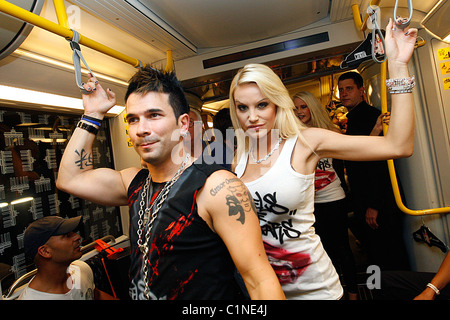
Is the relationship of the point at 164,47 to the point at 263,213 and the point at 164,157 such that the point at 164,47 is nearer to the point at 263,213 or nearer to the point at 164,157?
the point at 164,157

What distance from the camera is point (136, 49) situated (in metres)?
2.64

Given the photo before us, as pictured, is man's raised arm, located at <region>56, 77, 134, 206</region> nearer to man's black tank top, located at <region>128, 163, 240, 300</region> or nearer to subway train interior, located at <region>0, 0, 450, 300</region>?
subway train interior, located at <region>0, 0, 450, 300</region>

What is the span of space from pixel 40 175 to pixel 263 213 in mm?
2178

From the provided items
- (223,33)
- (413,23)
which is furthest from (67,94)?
(413,23)

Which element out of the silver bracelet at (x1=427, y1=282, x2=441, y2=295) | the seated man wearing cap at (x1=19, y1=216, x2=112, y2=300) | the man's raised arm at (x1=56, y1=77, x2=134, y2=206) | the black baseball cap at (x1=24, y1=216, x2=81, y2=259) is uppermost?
the man's raised arm at (x1=56, y1=77, x2=134, y2=206)

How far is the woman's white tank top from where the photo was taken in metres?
1.46

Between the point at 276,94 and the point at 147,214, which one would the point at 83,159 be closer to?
the point at 147,214

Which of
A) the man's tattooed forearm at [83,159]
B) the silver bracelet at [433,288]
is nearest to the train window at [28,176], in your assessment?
the man's tattooed forearm at [83,159]

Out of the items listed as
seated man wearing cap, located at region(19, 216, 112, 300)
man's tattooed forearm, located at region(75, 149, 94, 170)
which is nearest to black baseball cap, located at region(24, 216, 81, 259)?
seated man wearing cap, located at region(19, 216, 112, 300)

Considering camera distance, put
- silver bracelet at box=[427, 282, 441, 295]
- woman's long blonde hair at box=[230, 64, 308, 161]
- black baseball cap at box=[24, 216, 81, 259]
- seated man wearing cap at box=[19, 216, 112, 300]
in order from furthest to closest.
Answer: black baseball cap at box=[24, 216, 81, 259], seated man wearing cap at box=[19, 216, 112, 300], silver bracelet at box=[427, 282, 441, 295], woman's long blonde hair at box=[230, 64, 308, 161]

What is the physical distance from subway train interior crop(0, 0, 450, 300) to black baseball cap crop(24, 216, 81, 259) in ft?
0.69

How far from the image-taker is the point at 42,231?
6.91ft

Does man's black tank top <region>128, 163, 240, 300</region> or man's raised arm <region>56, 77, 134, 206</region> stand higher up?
man's raised arm <region>56, 77, 134, 206</region>

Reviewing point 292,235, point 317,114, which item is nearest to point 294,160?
point 292,235
